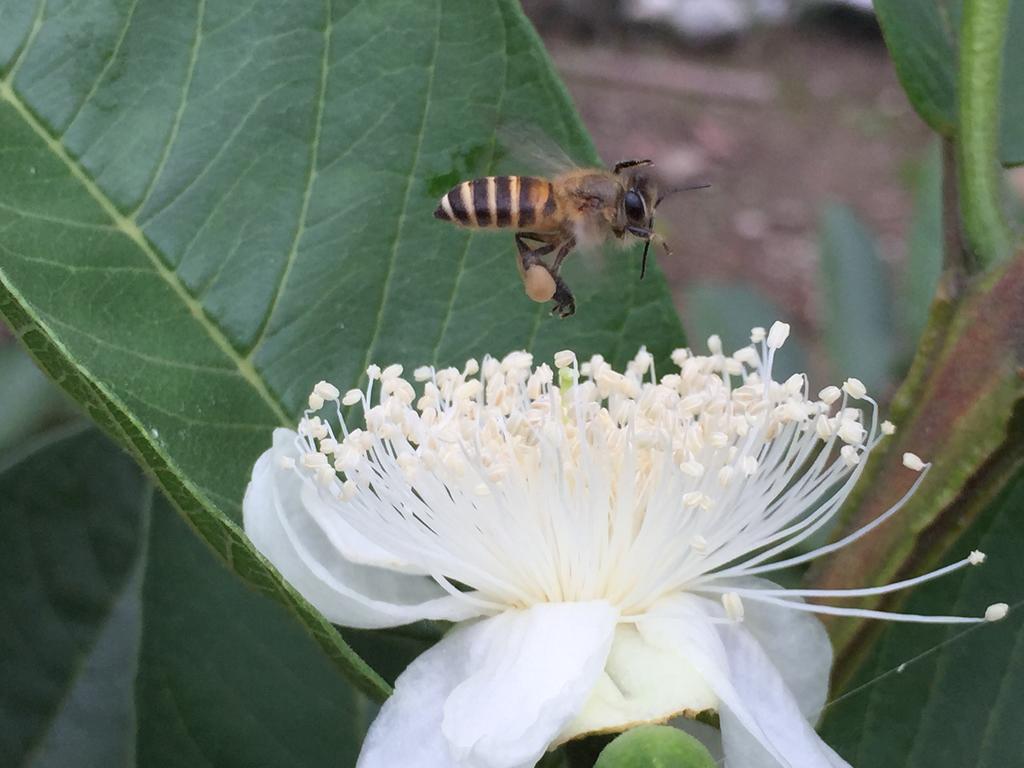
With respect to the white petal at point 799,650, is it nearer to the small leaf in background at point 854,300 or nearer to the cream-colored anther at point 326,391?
the cream-colored anther at point 326,391

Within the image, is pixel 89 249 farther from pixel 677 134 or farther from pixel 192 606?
pixel 677 134

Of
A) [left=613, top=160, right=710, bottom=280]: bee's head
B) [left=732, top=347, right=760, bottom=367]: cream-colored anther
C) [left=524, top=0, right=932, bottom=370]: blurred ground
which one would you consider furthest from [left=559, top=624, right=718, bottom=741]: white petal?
[left=524, top=0, right=932, bottom=370]: blurred ground

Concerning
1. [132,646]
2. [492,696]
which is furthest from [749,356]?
[132,646]

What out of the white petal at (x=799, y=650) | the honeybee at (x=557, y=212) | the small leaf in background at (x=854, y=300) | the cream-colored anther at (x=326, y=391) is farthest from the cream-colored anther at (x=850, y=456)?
the small leaf in background at (x=854, y=300)

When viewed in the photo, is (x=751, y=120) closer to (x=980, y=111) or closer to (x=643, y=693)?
(x=980, y=111)

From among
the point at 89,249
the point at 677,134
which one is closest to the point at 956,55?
the point at 89,249

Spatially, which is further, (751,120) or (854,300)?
Answer: (751,120)

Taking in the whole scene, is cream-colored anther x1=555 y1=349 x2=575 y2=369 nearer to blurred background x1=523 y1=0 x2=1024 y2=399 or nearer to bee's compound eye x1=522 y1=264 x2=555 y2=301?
bee's compound eye x1=522 y1=264 x2=555 y2=301
